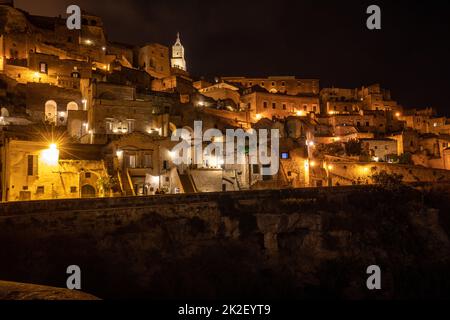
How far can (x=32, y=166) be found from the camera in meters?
28.8

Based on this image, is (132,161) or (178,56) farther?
(178,56)

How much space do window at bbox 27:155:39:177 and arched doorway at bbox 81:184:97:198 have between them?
4266 millimetres

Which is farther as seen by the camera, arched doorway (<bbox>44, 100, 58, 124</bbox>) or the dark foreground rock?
arched doorway (<bbox>44, 100, 58, 124</bbox>)

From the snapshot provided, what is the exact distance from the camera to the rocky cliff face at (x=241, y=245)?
2155cm

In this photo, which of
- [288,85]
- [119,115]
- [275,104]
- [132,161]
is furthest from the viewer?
[288,85]

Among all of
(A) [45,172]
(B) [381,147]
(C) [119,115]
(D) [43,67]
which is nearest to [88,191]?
(A) [45,172]

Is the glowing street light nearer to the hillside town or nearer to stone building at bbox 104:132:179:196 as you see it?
the hillside town

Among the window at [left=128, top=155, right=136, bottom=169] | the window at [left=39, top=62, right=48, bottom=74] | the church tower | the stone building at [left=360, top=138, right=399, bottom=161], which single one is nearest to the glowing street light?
the window at [left=128, top=155, right=136, bottom=169]

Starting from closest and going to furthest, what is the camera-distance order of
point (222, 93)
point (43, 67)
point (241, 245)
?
point (241, 245), point (43, 67), point (222, 93)

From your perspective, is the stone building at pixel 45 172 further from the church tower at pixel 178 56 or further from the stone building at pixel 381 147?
the church tower at pixel 178 56

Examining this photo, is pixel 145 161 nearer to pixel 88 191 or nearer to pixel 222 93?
pixel 88 191

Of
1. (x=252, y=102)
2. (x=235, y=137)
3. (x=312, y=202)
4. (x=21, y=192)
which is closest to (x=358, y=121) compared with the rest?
(x=252, y=102)

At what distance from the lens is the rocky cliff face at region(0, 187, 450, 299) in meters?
21.5

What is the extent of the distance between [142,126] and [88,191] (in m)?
13.1
